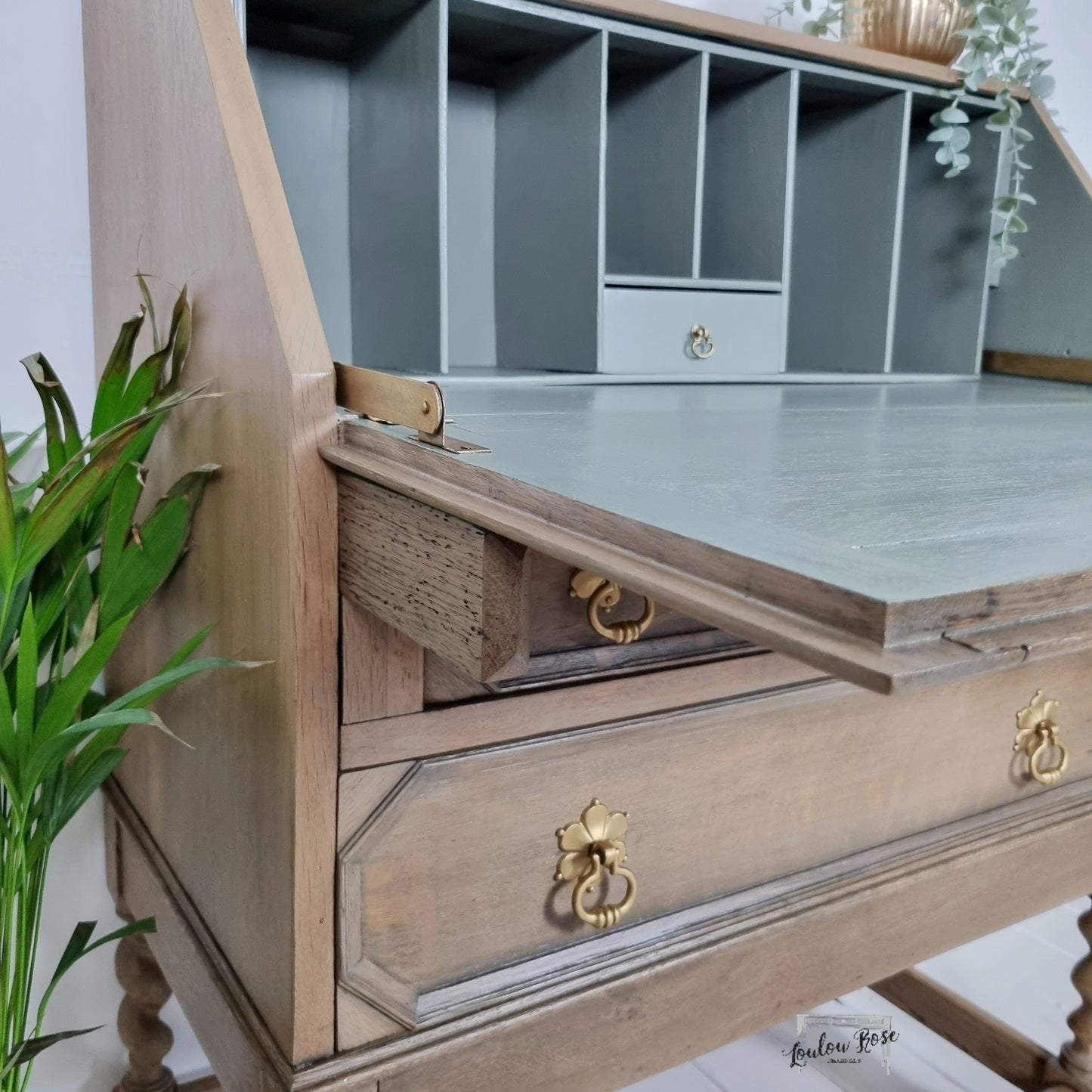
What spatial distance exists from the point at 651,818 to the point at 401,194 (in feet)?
2.13

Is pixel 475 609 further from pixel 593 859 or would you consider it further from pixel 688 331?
pixel 688 331

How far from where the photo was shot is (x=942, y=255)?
4.77 ft

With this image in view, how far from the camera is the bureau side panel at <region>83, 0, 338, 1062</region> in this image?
24.8 inches

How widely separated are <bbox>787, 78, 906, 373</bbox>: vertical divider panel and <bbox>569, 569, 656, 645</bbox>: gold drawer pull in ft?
2.73

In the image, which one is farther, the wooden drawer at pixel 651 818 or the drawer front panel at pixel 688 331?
the drawer front panel at pixel 688 331

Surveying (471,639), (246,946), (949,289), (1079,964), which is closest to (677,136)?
(949,289)

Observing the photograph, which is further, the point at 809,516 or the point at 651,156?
the point at 651,156

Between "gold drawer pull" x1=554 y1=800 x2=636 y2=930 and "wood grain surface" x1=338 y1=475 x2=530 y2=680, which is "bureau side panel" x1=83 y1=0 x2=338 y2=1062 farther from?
"gold drawer pull" x1=554 y1=800 x2=636 y2=930

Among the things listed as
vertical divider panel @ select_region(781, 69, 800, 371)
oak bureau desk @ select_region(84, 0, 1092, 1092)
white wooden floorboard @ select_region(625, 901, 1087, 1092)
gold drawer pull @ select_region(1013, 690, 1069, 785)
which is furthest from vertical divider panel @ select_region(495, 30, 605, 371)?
white wooden floorboard @ select_region(625, 901, 1087, 1092)

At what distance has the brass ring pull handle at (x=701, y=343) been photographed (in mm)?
1151

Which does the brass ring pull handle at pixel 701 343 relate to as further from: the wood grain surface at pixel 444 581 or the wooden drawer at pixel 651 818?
the wood grain surface at pixel 444 581

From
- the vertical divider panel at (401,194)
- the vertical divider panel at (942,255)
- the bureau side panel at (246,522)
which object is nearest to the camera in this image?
the bureau side panel at (246,522)

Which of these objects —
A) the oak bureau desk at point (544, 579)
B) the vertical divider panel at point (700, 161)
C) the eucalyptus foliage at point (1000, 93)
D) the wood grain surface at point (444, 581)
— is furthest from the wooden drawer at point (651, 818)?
the eucalyptus foliage at point (1000, 93)

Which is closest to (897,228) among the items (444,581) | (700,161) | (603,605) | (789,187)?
(789,187)
